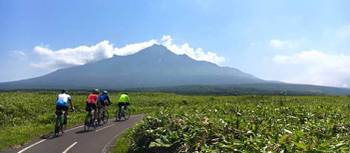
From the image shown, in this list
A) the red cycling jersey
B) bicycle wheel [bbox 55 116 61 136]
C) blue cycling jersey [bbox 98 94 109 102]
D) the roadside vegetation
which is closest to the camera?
the roadside vegetation

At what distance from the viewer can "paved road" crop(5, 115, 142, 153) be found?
20484 millimetres

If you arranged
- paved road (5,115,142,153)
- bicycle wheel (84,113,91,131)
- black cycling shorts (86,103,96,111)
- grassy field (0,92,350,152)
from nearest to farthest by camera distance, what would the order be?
grassy field (0,92,350,152) < paved road (5,115,142,153) < bicycle wheel (84,113,91,131) < black cycling shorts (86,103,96,111)

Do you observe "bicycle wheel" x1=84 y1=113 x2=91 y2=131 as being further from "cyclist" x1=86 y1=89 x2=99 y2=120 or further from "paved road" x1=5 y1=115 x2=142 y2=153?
"cyclist" x1=86 y1=89 x2=99 y2=120

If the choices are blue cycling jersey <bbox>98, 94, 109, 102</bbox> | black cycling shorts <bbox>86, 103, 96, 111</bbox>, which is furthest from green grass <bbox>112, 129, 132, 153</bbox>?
blue cycling jersey <bbox>98, 94, 109, 102</bbox>

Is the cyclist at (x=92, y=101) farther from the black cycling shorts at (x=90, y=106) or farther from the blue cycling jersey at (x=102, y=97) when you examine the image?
the blue cycling jersey at (x=102, y=97)

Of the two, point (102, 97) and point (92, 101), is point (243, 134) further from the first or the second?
point (102, 97)

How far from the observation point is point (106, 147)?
21828mm

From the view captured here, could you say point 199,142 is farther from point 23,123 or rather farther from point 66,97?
point 23,123

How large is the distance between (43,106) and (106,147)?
82.4ft

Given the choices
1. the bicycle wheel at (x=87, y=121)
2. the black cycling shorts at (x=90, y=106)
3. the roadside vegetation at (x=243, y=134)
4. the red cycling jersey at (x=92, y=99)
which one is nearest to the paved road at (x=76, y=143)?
the bicycle wheel at (x=87, y=121)

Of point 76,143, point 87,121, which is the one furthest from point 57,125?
point 76,143

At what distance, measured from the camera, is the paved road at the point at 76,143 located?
20484 millimetres

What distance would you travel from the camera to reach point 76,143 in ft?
74.1

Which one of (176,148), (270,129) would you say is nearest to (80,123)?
(176,148)
